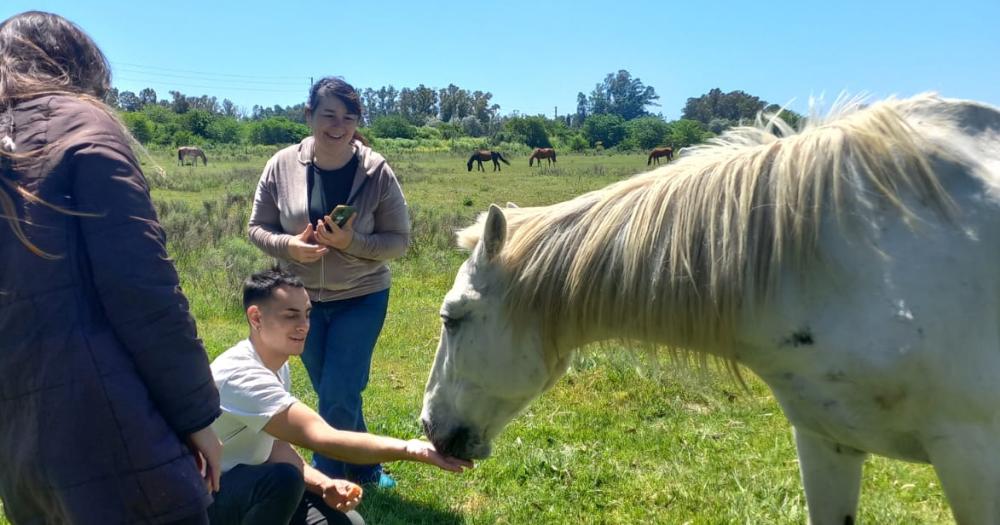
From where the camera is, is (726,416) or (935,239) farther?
(726,416)

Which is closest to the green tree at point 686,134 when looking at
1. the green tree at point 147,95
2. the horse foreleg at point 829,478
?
the horse foreleg at point 829,478

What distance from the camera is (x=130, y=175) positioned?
1534 mm

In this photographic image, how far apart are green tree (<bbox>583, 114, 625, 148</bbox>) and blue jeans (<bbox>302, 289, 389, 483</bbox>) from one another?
6778cm

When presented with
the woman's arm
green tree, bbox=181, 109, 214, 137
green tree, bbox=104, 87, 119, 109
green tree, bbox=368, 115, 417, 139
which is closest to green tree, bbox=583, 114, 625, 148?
green tree, bbox=368, 115, 417, 139

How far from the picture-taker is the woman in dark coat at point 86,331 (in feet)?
4.87

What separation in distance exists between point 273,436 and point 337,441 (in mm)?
292

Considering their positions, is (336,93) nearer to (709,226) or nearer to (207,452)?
(709,226)

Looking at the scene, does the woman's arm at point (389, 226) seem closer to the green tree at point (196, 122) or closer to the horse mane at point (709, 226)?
the horse mane at point (709, 226)

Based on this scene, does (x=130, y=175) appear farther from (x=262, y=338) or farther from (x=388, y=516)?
(x=388, y=516)

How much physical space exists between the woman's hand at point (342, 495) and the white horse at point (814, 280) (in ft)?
1.85

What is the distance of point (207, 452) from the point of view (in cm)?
167

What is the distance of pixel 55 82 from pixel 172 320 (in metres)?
0.62

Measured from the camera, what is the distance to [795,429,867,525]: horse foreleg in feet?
8.48

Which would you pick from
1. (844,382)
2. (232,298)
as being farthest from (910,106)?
(232,298)
